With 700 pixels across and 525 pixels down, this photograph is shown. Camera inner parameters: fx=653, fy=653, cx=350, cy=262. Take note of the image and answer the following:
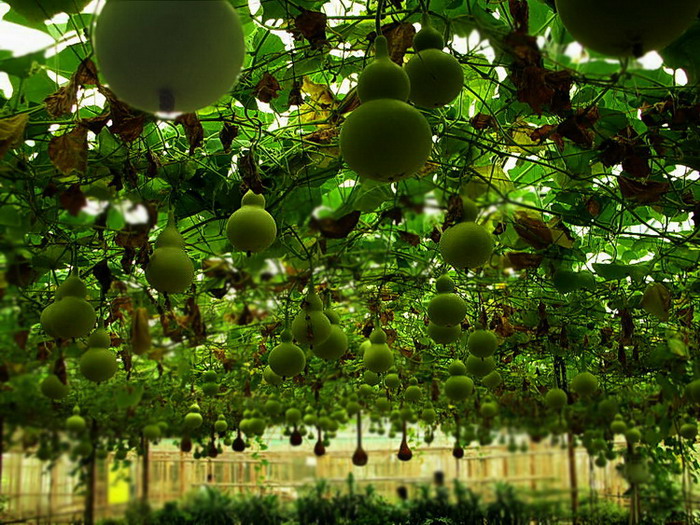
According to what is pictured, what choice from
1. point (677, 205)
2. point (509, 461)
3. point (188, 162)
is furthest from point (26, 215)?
point (509, 461)

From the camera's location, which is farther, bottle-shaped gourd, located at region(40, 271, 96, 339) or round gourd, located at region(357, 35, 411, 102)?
bottle-shaped gourd, located at region(40, 271, 96, 339)

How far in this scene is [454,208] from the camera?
48.4 inches

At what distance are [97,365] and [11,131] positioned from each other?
0.61m

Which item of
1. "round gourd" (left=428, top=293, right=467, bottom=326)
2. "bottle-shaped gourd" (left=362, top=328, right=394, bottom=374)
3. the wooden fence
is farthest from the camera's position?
the wooden fence

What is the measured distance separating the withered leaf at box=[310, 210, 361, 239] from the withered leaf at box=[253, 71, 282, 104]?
0.38 metres

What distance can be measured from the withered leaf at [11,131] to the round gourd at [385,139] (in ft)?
2.57

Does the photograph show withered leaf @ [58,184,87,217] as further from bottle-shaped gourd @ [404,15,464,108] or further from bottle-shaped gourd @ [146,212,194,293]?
bottle-shaped gourd @ [404,15,464,108]

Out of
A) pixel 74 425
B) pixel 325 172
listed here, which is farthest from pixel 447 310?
pixel 74 425

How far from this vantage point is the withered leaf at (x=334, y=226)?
1019 millimetres

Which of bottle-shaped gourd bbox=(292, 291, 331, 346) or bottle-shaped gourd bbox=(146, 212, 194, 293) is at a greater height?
bottle-shaped gourd bbox=(146, 212, 194, 293)

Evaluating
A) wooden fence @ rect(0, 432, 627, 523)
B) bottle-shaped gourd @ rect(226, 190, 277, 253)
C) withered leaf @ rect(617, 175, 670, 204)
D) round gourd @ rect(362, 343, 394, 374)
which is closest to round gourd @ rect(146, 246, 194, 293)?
bottle-shaped gourd @ rect(226, 190, 277, 253)

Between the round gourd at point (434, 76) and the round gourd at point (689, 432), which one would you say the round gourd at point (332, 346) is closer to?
the round gourd at point (434, 76)

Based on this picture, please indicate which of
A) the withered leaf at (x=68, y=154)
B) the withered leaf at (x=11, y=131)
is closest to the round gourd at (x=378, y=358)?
the withered leaf at (x=68, y=154)

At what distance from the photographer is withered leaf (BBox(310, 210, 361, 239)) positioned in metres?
1.02
